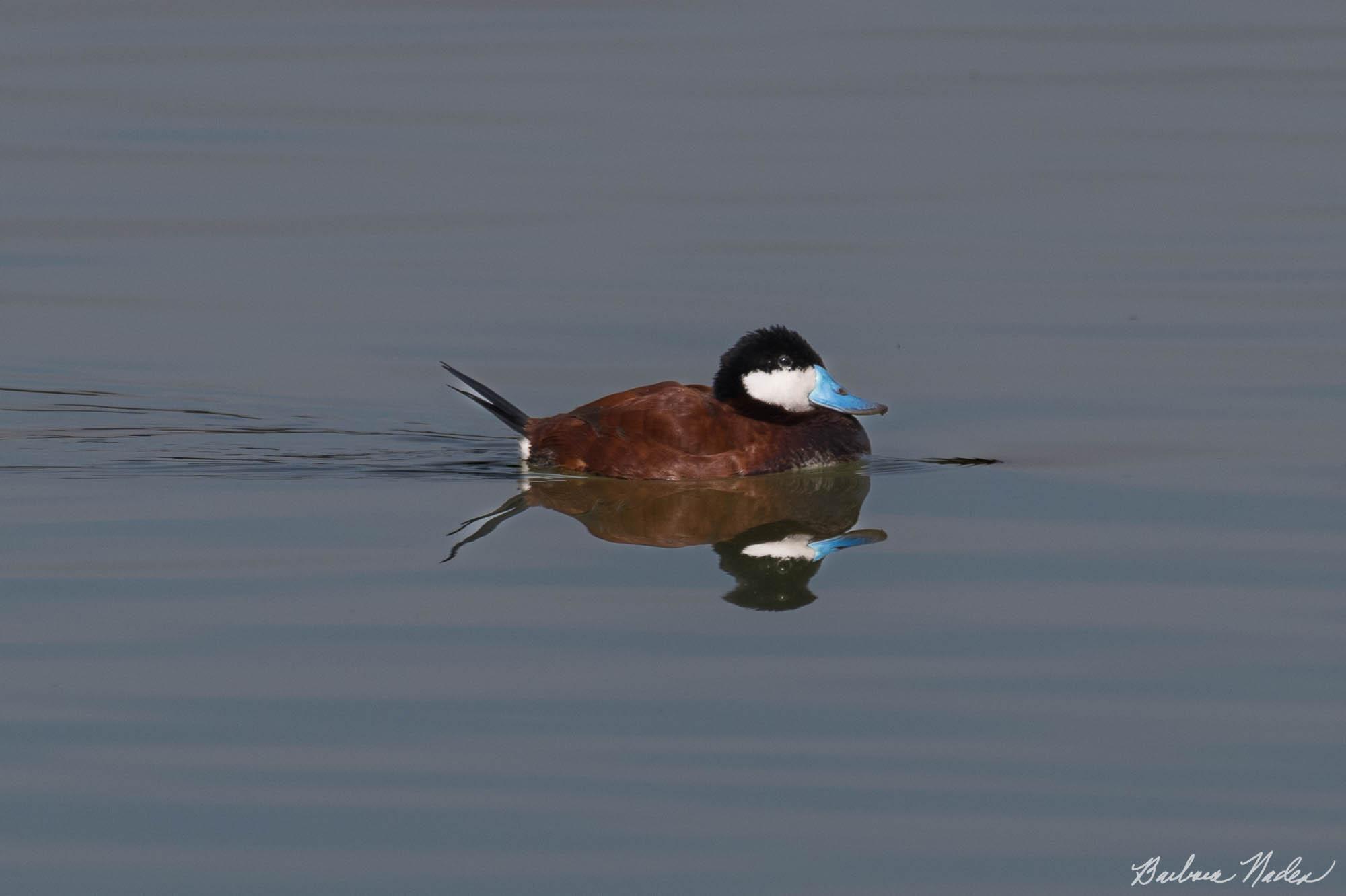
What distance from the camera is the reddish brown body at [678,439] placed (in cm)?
916

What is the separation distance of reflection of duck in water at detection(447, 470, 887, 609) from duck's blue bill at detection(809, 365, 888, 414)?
30 cm

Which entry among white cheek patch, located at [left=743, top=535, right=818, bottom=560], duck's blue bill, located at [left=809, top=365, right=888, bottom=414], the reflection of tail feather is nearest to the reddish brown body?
duck's blue bill, located at [left=809, top=365, right=888, bottom=414]

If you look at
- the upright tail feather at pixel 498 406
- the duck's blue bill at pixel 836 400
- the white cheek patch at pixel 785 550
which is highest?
the duck's blue bill at pixel 836 400

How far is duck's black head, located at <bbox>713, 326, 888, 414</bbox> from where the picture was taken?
9.36 metres

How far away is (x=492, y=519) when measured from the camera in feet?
27.8

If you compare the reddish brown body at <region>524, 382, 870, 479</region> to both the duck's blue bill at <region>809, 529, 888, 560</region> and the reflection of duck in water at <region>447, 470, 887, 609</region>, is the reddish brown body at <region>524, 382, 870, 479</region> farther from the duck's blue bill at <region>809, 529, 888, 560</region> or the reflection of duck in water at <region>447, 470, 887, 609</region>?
the duck's blue bill at <region>809, 529, 888, 560</region>

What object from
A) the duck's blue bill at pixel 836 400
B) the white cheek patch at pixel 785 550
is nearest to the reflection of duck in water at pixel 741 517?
the white cheek patch at pixel 785 550

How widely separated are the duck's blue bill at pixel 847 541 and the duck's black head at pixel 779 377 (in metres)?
1.25

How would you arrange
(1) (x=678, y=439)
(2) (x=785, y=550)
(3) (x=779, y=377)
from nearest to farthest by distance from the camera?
(2) (x=785, y=550)
(1) (x=678, y=439)
(3) (x=779, y=377)

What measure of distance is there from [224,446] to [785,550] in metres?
3.00

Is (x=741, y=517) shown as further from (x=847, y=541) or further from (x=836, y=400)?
(x=836, y=400)

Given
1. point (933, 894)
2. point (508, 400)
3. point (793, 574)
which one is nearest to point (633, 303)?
point (508, 400)

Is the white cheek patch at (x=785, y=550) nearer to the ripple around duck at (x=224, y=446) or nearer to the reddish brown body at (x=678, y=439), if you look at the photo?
the reddish brown body at (x=678, y=439)

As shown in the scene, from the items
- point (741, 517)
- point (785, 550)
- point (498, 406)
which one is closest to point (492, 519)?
point (741, 517)
